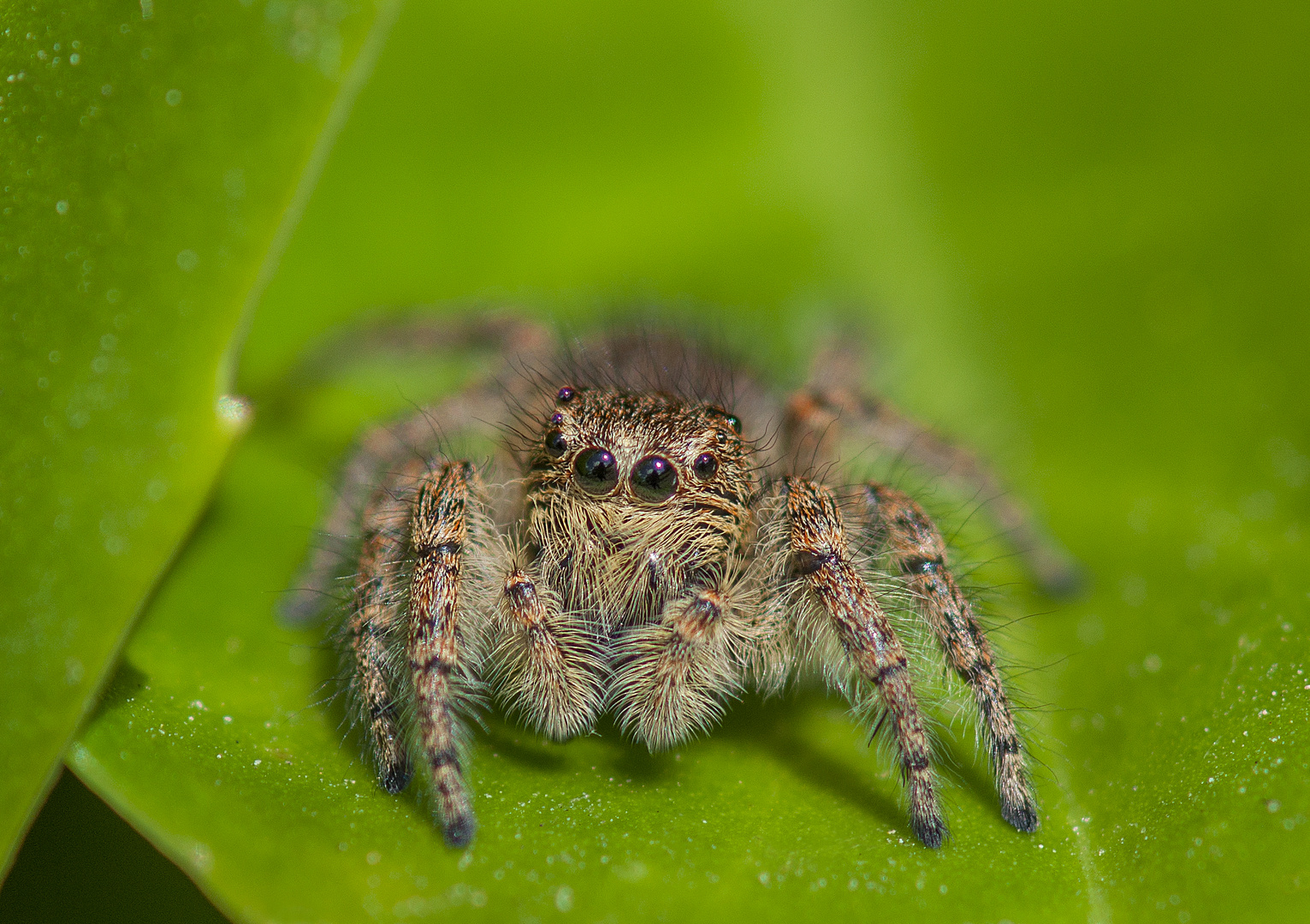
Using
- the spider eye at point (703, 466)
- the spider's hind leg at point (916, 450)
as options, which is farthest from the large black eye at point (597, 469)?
the spider's hind leg at point (916, 450)

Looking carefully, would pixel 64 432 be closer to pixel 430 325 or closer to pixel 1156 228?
pixel 430 325

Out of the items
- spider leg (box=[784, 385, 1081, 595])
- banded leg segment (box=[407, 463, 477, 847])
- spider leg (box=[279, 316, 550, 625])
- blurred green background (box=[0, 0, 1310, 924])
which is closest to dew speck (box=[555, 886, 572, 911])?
blurred green background (box=[0, 0, 1310, 924])

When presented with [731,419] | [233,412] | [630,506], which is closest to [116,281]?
[233,412]

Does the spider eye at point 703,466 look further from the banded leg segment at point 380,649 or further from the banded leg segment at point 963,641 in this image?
the banded leg segment at point 380,649

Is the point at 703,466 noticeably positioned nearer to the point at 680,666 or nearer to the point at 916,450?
the point at 680,666

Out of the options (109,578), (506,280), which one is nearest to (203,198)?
(109,578)
